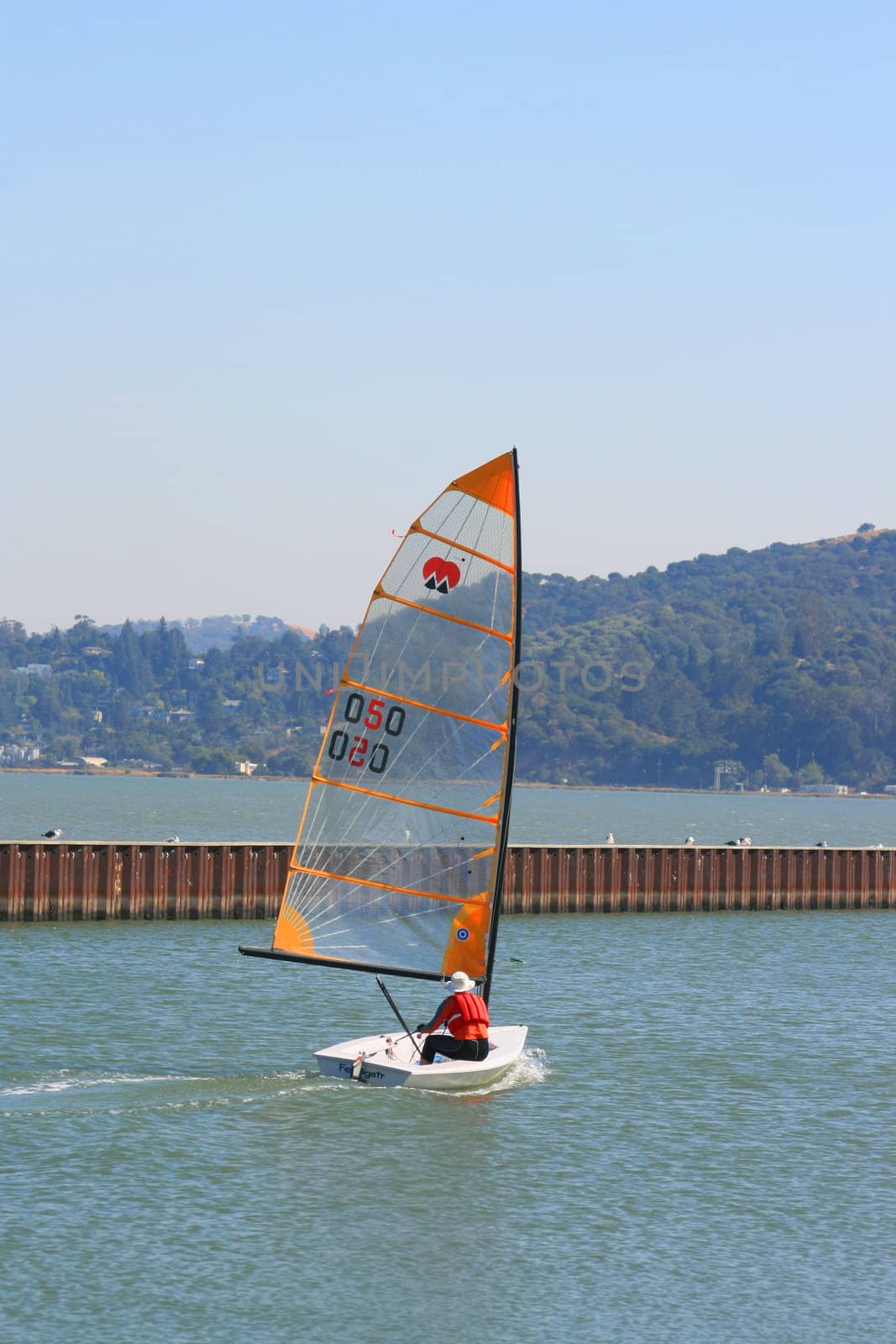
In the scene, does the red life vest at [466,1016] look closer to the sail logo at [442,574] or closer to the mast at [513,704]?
the mast at [513,704]

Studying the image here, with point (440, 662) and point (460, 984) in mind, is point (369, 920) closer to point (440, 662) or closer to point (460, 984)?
point (460, 984)

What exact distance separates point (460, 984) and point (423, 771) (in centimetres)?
298

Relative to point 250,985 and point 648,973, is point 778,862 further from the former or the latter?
point 250,985

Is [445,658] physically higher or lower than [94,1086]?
higher

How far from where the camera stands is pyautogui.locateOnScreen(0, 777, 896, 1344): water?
58.5 feet

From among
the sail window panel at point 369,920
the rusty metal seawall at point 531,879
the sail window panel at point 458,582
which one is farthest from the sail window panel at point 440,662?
the rusty metal seawall at point 531,879

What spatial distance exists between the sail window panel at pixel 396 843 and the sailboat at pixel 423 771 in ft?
0.06

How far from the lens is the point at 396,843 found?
84.7 feet

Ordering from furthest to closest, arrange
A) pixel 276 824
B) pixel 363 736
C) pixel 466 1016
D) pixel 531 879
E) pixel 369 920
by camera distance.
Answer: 1. pixel 276 824
2. pixel 531 879
3. pixel 369 920
4. pixel 363 736
5. pixel 466 1016

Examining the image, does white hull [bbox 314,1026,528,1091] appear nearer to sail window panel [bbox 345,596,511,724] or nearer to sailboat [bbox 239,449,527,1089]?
sailboat [bbox 239,449,527,1089]

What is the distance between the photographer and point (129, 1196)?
2106 centimetres

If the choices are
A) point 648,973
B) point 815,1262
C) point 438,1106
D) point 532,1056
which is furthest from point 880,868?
point 815,1262

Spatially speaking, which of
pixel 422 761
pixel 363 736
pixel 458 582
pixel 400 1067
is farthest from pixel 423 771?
pixel 400 1067

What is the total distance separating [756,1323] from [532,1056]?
12446 mm
